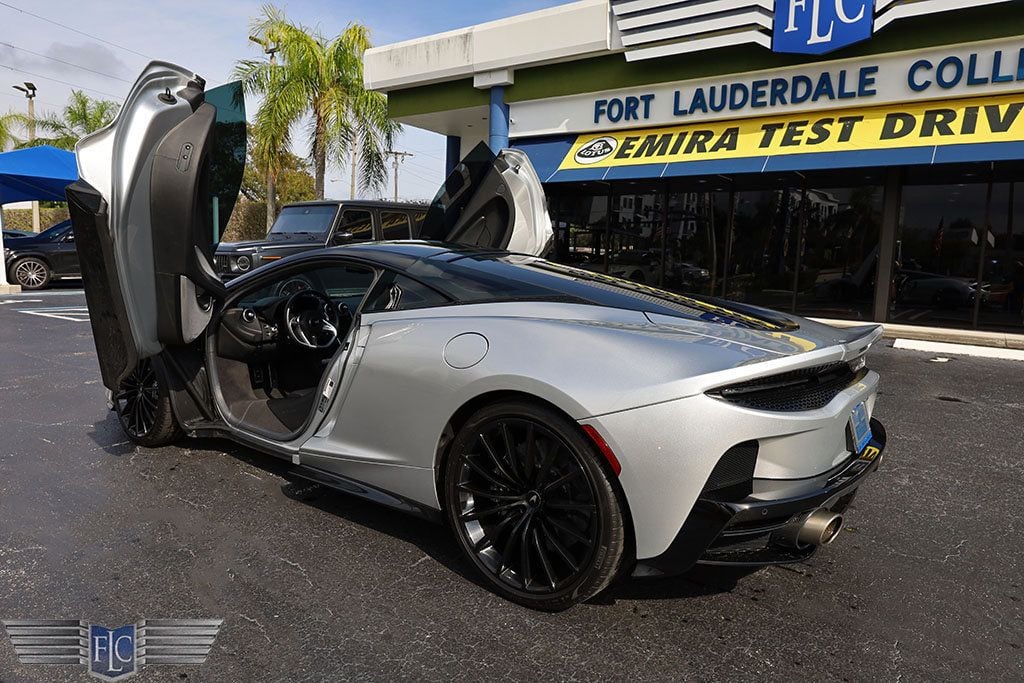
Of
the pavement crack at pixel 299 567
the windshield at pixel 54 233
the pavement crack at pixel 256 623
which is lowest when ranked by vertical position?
the pavement crack at pixel 256 623

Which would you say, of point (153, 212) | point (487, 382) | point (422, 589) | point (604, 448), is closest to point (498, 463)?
point (487, 382)

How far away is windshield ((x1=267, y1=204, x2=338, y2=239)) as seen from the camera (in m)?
9.80

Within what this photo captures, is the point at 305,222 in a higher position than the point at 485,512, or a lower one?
higher

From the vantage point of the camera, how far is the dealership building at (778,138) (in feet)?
33.8

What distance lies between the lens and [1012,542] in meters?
3.12

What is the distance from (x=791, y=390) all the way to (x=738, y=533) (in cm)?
54

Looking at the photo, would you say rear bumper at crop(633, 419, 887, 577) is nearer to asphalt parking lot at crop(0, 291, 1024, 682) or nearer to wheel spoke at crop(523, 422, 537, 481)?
asphalt parking lot at crop(0, 291, 1024, 682)

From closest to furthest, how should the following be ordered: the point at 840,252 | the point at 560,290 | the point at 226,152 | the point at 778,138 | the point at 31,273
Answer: the point at 560,290, the point at 226,152, the point at 778,138, the point at 840,252, the point at 31,273

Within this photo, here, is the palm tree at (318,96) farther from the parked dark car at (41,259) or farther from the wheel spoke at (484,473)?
the wheel spoke at (484,473)

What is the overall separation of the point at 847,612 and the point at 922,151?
9820mm

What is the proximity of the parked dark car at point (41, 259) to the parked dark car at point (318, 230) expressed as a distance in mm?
9021

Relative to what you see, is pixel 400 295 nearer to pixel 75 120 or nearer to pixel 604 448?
pixel 604 448

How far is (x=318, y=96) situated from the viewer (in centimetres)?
2112

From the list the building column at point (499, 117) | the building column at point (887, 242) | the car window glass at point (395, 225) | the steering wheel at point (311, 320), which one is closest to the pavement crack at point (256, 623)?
the steering wheel at point (311, 320)
